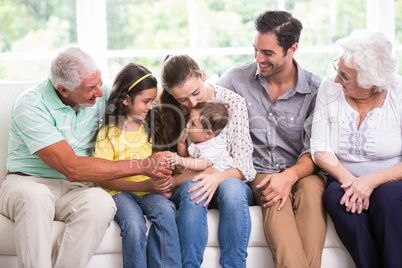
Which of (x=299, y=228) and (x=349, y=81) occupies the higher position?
(x=349, y=81)

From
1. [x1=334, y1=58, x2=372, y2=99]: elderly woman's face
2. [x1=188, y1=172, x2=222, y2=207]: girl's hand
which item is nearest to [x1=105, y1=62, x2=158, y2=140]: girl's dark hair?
[x1=188, y1=172, x2=222, y2=207]: girl's hand

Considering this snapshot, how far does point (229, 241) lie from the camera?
1.94 metres

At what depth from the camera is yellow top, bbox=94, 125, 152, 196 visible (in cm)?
215

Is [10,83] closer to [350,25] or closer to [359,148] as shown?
[359,148]

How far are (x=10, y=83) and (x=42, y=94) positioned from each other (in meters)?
0.46

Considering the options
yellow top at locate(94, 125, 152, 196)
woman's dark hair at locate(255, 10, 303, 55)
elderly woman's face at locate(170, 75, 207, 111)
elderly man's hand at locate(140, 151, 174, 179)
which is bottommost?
elderly man's hand at locate(140, 151, 174, 179)

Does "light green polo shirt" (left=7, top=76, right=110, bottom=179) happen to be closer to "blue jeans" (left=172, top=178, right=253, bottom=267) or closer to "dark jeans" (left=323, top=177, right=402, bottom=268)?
"blue jeans" (left=172, top=178, right=253, bottom=267)

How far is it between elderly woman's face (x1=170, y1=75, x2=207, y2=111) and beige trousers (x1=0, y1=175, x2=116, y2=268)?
21.7 inches

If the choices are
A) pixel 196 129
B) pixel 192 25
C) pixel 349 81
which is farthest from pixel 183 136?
pixel 192 25

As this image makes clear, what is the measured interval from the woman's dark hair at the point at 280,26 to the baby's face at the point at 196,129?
544mm

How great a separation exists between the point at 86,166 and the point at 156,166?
304 millimetres

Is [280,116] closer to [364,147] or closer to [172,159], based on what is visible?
[364,147]

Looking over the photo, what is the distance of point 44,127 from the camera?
2.01 meters

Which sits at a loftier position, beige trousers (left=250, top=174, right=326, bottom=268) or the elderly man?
the elderly man
